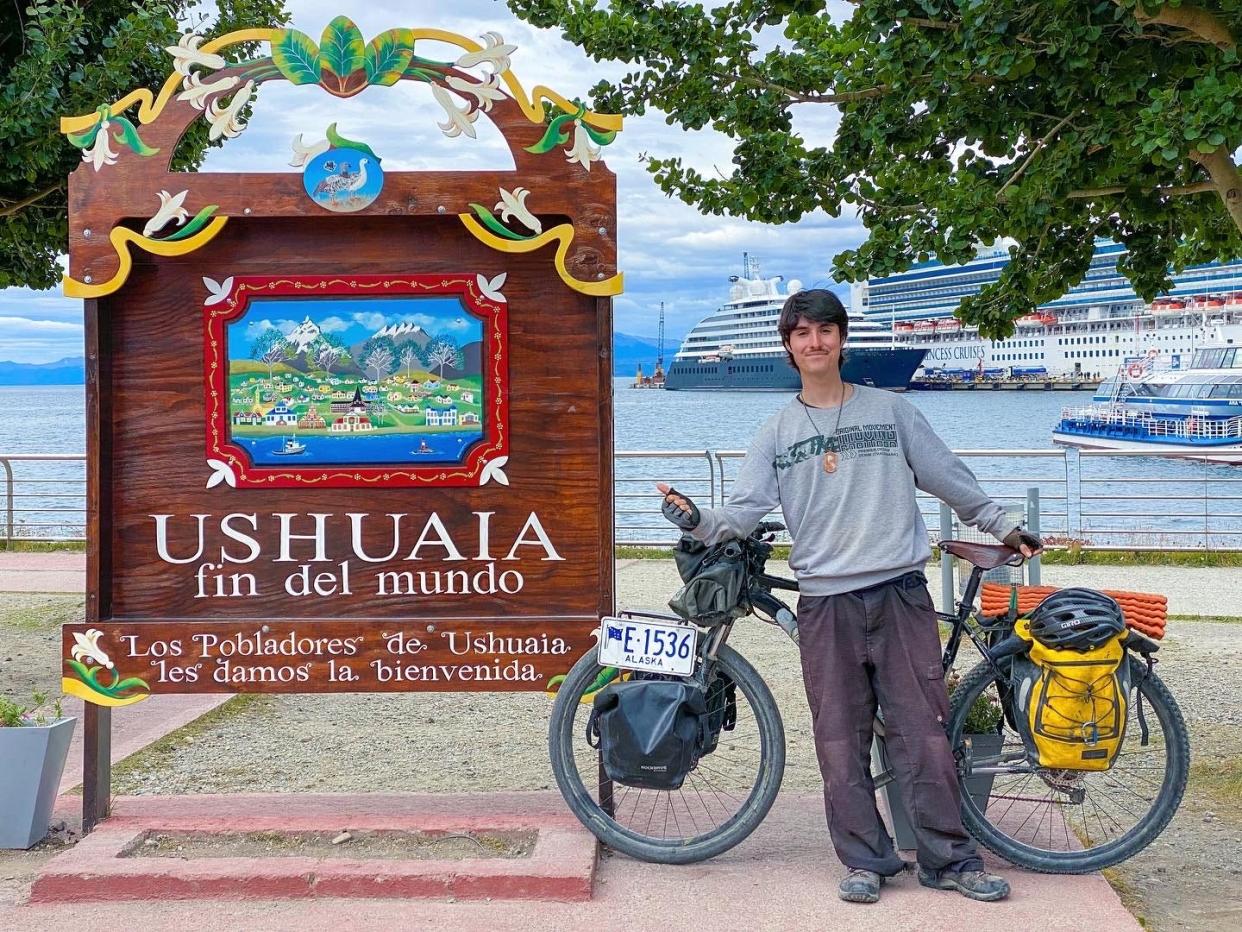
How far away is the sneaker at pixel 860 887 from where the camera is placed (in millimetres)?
3764

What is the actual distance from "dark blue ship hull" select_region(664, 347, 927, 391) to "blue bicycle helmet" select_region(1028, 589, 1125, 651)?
72.5m

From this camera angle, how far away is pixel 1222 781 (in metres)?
5.32

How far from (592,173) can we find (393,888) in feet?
7.99

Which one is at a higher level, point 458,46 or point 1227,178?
point 458,46

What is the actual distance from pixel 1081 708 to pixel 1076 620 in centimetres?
27

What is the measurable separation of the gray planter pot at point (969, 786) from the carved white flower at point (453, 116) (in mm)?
2453

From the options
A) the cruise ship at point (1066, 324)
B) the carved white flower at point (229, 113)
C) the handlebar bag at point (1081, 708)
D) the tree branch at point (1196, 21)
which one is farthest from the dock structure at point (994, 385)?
the carved white flower at point (229, 113)

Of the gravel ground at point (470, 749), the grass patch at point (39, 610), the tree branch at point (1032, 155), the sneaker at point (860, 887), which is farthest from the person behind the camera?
the grass patch at point (39, 610)

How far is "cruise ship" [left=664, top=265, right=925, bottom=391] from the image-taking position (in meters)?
80.1

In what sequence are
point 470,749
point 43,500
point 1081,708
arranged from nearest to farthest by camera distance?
point 1081,708 → point 470,749 → point 43,500

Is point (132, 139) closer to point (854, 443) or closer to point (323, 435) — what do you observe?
point (323, 435)

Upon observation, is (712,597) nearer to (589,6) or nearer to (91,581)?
(91,581)

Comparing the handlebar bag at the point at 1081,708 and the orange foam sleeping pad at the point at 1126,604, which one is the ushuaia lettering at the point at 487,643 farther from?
the handlebar bag at the point at 1081,708

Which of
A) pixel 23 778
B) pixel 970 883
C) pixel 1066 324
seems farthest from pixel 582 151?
pixel 1066 324
